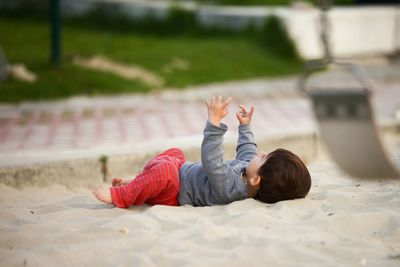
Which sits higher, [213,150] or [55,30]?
[55,30]

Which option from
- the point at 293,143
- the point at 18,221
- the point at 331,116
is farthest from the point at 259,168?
the point at 293,143

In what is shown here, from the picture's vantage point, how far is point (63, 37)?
13.8m

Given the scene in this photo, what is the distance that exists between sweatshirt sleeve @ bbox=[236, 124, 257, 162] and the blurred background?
5.02m

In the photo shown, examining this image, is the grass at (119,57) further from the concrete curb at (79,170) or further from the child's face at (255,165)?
the child's face at (255,165)

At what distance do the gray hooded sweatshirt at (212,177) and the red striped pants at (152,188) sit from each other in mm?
74

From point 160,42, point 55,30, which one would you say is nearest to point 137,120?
point 55,30

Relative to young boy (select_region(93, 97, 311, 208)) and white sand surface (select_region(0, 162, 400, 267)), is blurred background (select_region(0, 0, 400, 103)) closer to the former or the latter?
young boy (select_region(93, 97, 311, 208))

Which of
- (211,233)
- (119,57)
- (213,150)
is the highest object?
(119,57)

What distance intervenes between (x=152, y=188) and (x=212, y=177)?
0.35 meters

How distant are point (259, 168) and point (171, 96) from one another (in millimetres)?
5889

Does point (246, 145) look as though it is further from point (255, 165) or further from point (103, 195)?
point (103, 195)

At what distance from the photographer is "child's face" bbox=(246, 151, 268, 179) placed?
518cm

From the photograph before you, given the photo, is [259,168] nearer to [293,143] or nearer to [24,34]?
[293,143]

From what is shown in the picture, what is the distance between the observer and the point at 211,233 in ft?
15.0
